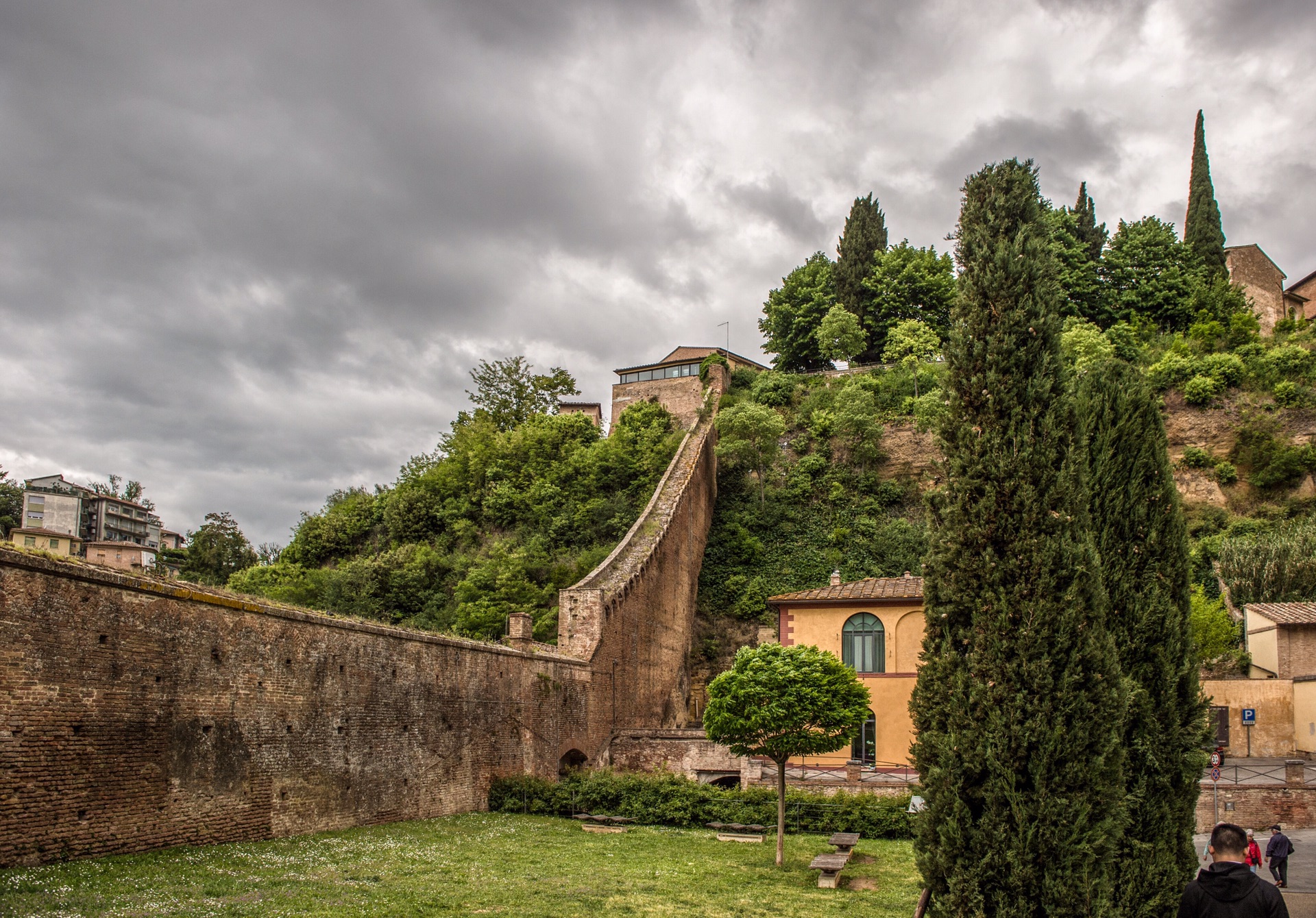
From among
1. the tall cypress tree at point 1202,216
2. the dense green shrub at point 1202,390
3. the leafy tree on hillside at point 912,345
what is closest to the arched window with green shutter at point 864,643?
the leafy tree on hillside at point 912,345

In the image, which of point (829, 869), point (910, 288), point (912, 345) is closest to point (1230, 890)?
point (829, 869)

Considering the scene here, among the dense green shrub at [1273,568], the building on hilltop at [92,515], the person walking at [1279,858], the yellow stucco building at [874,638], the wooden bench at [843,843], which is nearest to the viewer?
the person walking at [1279,858]

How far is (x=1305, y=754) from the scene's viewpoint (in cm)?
2520

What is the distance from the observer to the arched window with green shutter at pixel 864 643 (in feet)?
85.6

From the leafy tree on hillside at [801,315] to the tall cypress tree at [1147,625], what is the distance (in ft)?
141

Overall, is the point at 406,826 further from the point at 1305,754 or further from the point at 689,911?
the point at 1305,754

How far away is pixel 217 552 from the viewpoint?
50.8m

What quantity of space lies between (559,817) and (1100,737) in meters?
14.9

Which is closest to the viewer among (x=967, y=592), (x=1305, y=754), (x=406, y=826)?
(x=967, y=592)

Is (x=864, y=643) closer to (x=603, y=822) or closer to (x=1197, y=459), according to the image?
(x=603, y=822)

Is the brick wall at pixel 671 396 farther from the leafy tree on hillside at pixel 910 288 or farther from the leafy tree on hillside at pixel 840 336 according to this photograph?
the leafy tree on hillside at pixel 910 288

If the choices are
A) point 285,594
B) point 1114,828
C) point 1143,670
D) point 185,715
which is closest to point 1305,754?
point 1143,670

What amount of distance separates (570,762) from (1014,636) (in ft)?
61.6

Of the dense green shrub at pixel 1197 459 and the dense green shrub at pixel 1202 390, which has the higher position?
the dense green shrub at pixel 1202 390
